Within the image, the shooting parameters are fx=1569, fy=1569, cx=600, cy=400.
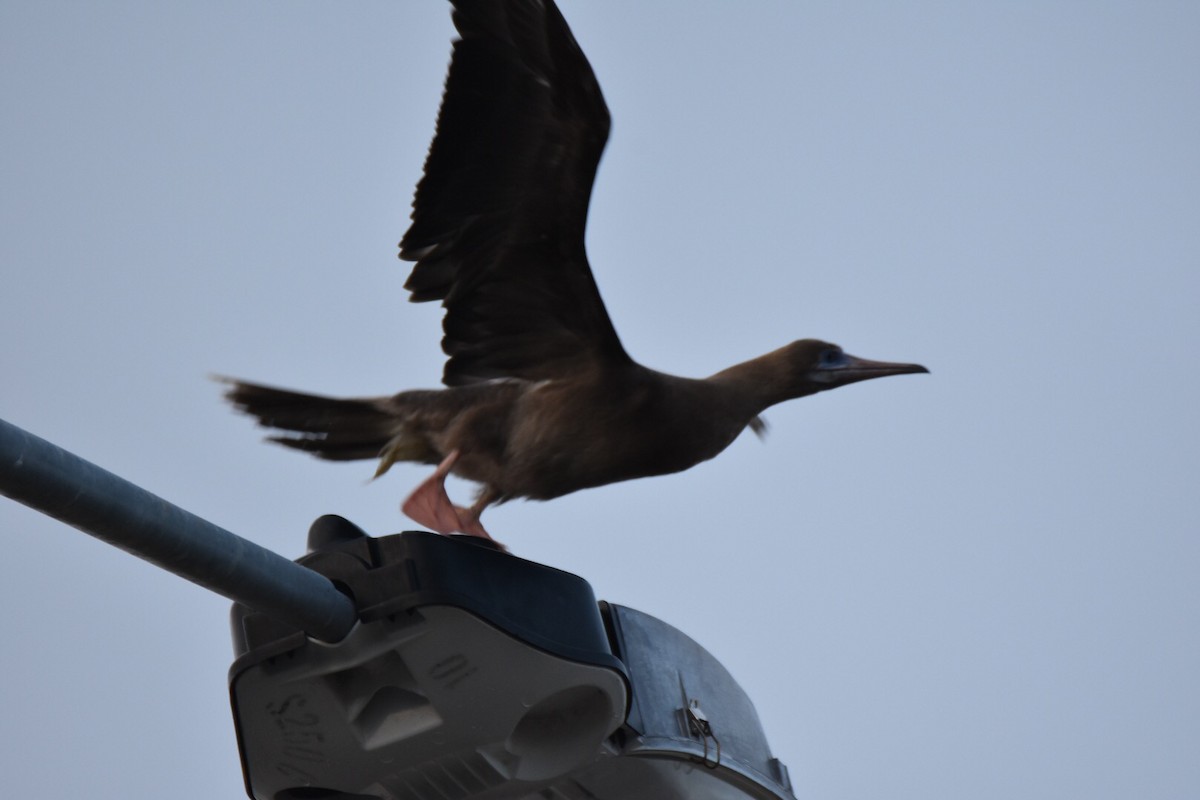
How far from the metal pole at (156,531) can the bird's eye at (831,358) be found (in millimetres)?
3889

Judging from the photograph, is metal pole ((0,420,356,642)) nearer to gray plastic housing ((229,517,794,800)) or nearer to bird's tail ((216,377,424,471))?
gray plastic housing ((229,517,794,800))

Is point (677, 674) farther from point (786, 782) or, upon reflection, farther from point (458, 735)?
point (458, 735)

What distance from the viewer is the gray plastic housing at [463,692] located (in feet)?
9.29

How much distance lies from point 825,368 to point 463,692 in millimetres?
3619

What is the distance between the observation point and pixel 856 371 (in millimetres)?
6363

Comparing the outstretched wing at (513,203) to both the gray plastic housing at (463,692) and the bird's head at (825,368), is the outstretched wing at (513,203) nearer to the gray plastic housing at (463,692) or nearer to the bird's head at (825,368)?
the bird's head at (825,368)

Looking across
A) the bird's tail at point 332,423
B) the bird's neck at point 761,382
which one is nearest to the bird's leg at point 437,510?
the bird's tail at point 332,423

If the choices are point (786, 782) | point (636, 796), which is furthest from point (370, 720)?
point (786, 782)

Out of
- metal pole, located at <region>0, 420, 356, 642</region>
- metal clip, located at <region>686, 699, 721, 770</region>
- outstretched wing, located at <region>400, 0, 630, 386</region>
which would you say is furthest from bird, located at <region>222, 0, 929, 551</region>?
metal pole, located at <region>0, 420, 356, 642</region>

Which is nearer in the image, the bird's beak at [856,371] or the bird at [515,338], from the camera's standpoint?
the bird at [515,338]

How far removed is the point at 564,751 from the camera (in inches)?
130

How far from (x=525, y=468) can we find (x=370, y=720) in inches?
101

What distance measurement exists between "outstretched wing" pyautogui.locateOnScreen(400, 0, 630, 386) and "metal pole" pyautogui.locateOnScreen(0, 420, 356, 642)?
9.18ft

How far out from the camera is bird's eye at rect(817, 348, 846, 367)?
6.33 meters
